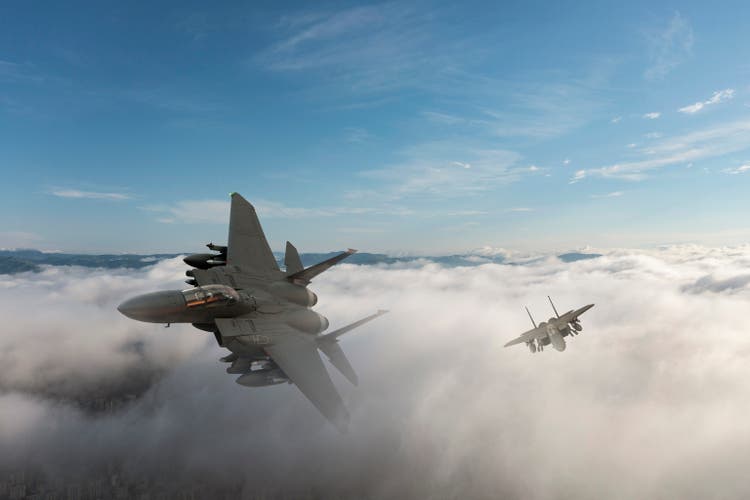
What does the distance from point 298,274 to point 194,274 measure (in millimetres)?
8893

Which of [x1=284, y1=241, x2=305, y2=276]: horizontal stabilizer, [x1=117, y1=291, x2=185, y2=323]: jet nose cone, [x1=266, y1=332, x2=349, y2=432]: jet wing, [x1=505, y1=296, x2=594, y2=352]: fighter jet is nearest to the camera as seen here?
[x1=266, y1=332, x2=349, y2=432]: jet wing

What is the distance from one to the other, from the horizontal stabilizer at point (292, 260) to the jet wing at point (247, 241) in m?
1.26

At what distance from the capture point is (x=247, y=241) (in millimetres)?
34938

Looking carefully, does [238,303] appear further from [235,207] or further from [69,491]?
[69,491]

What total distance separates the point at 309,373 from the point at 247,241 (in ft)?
51.2

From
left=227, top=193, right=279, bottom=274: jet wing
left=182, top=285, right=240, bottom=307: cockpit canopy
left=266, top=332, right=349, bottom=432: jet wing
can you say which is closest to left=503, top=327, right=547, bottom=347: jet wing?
left=266, top=332, right=349, bottom=432: jet wing

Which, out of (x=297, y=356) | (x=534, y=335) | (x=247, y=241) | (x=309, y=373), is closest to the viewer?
(x=309, y=373)

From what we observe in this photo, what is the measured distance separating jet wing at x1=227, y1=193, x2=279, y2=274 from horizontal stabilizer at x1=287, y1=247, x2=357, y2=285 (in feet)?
10.2

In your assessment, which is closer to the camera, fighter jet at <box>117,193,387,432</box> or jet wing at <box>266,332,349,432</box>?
jet wing at <box>266,332,349,432</box>

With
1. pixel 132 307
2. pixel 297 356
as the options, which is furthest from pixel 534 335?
pixel 132 307

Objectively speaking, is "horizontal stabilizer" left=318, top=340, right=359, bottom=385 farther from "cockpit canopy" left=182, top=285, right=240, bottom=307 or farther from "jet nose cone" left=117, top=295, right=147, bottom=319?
"jet nose cone" left=117, top=295, right=147, bottom=319

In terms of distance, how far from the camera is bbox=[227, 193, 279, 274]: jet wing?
3378 centimetres

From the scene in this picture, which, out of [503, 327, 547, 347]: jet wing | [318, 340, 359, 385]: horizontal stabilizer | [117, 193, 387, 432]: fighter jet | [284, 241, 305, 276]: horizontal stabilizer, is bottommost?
[503, 327, 547, 347]: jet wing

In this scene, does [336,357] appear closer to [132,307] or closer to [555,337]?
[132,307]
